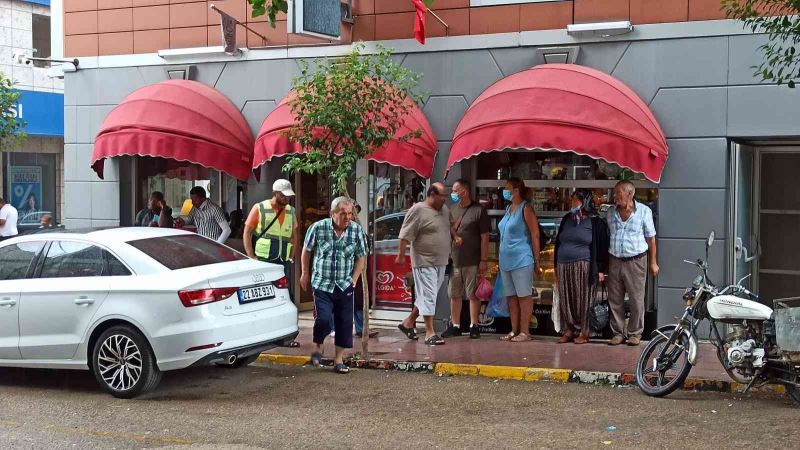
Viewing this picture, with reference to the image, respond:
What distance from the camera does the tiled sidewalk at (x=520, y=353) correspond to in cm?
956

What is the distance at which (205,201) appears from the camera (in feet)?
42.7

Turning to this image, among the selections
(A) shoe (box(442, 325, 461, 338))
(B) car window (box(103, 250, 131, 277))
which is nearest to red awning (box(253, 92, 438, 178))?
(A) shoe (box(442, 325, 461, 338))

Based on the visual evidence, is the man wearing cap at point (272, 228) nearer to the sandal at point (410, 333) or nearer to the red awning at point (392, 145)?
the red awning at point (392, 145)

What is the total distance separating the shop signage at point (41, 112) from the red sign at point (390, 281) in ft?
53.6

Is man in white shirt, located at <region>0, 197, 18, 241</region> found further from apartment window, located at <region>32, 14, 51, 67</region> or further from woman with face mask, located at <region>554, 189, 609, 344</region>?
apartment window, located at <region>32, 14, 51, 67</region>

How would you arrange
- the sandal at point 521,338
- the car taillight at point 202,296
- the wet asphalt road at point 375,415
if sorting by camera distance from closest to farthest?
1. the wet asphalt road at point 375,415
2. the car taillight at point 202,296
3. the sandal at point 521,338

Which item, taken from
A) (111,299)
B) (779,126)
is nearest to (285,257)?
(111,299)

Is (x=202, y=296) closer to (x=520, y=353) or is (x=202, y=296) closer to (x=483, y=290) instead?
(x=520, y=353)

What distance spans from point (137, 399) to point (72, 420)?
828mm

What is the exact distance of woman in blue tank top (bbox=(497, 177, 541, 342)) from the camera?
10984mm

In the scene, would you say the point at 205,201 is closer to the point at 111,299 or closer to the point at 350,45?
the point at 350,45

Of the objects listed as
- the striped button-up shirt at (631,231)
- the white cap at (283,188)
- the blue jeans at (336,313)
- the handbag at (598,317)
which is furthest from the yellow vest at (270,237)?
the striped button-up shirt at (631,231)

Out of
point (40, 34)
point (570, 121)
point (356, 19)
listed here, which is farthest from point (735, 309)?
point (40, 34)

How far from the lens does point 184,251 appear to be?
9.12 meters
